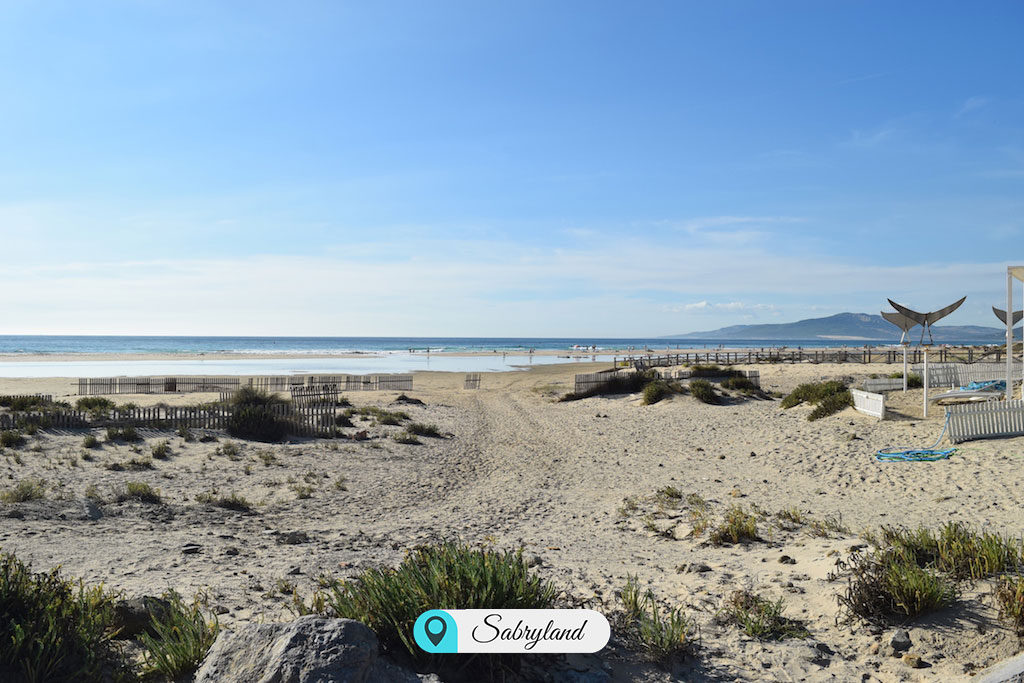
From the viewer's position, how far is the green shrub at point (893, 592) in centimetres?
493

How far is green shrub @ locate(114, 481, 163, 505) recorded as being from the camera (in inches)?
388

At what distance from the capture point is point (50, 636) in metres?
3.62

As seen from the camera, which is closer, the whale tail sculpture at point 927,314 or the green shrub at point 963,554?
the green shrub at point 963,554

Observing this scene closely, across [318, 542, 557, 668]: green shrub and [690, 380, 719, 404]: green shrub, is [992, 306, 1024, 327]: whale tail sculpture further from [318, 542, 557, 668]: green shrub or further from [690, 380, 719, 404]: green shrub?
[318, 542, 557, 668]: green shrub

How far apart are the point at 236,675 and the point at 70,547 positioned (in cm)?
531

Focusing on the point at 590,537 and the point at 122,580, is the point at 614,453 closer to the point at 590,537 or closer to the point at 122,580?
the point at 590,537

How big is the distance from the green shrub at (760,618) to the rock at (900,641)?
592mm

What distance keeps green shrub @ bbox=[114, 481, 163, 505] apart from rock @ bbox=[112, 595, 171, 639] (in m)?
5.68

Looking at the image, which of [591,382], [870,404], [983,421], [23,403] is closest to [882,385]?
[870,404]

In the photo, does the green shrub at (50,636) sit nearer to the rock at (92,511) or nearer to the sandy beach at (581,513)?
the sandy beach at (581,513)

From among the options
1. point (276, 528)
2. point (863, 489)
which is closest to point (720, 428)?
point (863, 489)

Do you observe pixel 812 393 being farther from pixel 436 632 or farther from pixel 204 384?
pixel 204 384

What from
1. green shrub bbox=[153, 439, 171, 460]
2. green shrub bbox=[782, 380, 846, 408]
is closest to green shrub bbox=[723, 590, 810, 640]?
green shrub bbox=[153, 439, 171, 460]

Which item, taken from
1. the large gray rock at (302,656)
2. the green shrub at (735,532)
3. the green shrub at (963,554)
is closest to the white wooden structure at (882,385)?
the green shrub at (735,532)
